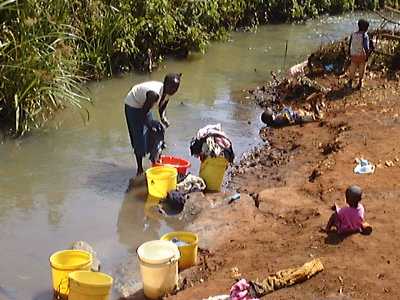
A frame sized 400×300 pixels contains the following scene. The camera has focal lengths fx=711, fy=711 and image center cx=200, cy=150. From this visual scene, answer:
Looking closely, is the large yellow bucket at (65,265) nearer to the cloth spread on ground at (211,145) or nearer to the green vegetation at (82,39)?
the cloth spread on ground at (211,145)

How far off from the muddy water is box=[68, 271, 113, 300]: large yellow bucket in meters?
0.77

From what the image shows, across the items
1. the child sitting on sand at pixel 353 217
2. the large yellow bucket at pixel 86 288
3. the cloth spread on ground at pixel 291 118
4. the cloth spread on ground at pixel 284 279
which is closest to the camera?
the large yellow bucket at pixel 86 288

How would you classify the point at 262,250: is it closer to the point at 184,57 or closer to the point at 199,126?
the point at 199,126

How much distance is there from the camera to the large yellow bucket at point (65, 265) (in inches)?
218

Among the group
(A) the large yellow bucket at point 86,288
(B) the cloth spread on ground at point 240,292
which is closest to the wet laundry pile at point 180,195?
(A) the large yellow bucket at point 86,288

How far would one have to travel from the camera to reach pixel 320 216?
673 cm

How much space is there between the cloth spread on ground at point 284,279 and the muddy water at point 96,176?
1.29m

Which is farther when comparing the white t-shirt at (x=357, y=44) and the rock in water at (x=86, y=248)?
the white t-shirt at (x=357, y=44)

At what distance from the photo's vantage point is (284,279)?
17.7ft

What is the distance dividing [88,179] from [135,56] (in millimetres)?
5193

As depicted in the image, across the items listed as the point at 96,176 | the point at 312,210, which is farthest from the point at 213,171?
the point at 96,176

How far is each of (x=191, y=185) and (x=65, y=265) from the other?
2.43m

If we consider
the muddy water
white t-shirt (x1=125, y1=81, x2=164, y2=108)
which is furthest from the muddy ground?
white t-shirt (x1=125, y1=81, x2=164, y2=108)

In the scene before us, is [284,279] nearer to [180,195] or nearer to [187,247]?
[187,247]
